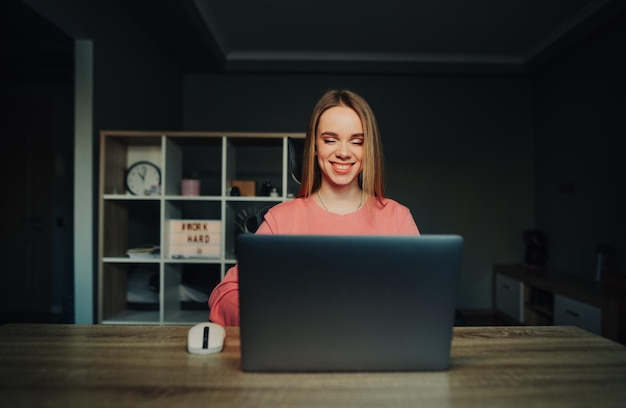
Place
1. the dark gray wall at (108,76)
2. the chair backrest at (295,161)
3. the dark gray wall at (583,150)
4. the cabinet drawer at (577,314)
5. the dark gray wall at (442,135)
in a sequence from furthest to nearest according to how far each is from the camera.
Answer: the dark gray wall at (442,135) < the dark gray wall at (583,150) < the cabinet drawer at (577,314) < the dark gray wall at (108,76) < the chair backrest at (295,161)

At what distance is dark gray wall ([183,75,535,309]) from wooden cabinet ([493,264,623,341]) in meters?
0.41

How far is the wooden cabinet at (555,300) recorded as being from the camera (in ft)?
10.2

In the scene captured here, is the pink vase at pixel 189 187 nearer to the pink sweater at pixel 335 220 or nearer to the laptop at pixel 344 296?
the pink sweater at pixel 335 220

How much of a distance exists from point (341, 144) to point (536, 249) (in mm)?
4126

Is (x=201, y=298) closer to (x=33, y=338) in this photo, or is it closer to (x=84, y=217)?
(x=84, y=217)

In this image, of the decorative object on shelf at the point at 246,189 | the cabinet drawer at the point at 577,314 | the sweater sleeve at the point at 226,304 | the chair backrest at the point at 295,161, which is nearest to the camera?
the sweater sleeve at the point at 226,304

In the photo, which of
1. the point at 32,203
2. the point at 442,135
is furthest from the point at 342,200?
the point at 32,203

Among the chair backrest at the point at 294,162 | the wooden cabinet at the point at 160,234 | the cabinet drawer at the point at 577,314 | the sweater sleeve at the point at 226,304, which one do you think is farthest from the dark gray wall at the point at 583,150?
the sweater sleeve at the point at 226,304

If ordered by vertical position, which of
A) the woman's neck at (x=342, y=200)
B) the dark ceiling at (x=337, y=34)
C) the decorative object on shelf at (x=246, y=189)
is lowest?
the woman's neck at (x=342, y=200)

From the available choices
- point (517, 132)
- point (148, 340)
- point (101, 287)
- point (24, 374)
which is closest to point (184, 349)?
point (148, 340)

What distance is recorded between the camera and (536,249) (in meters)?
4.79

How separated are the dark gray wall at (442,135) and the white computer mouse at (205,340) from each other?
14.2 ft

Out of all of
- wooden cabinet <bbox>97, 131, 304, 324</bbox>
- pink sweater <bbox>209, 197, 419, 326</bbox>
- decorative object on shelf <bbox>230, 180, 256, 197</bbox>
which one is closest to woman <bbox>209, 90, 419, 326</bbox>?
pink sweater <bbox>209, 197, 419, 326</bbox>

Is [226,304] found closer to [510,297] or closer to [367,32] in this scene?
[367,32]
